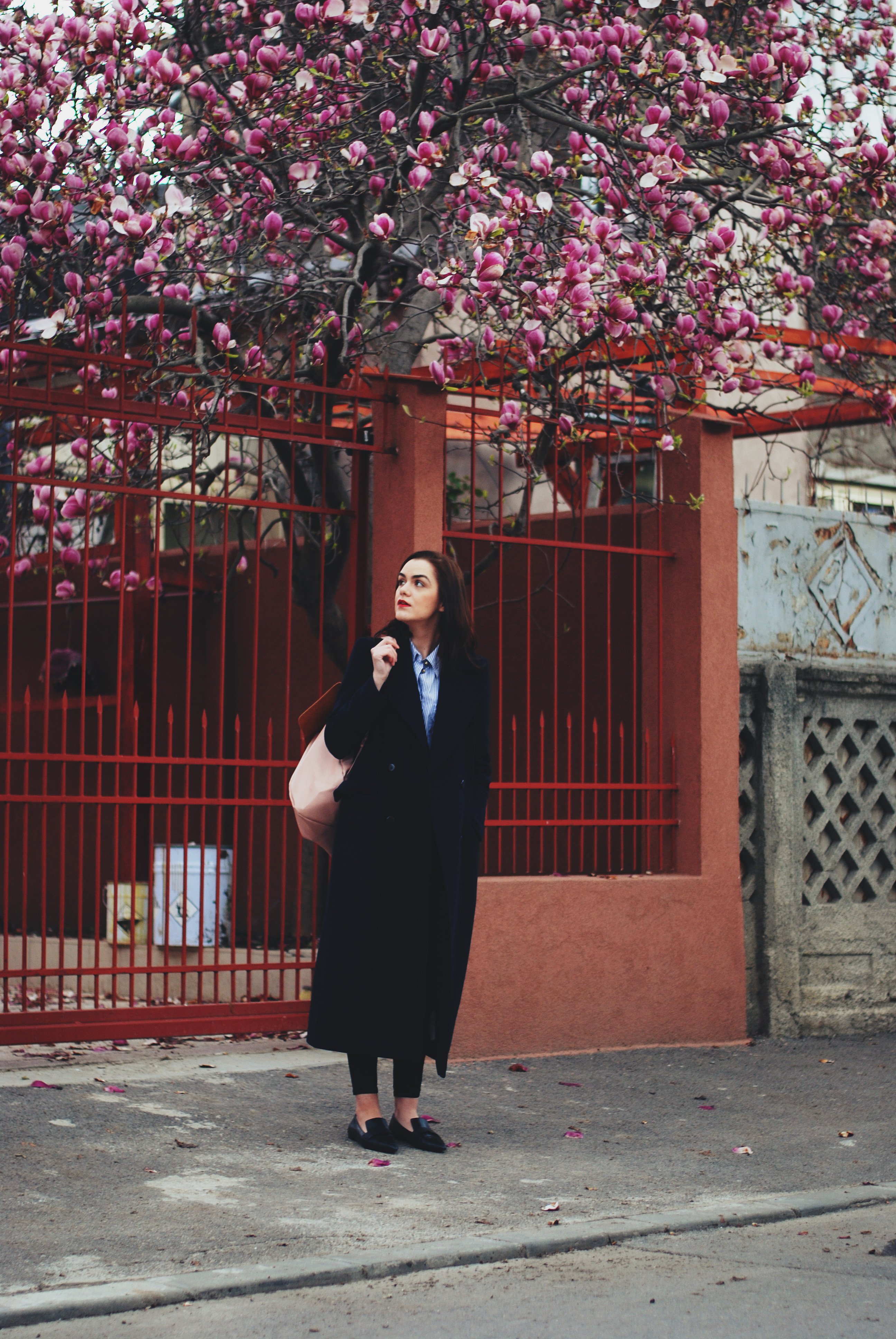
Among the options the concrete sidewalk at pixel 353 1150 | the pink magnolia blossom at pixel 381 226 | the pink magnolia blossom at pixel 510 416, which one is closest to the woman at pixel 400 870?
the concrete sidewalk at pixel 353 1150

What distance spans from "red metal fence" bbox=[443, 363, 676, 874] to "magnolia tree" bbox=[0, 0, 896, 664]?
0.67 ft

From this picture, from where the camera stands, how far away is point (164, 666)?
39.7 ft

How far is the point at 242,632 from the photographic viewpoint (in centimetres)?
1159

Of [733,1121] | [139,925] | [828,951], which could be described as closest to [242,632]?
[139,925]

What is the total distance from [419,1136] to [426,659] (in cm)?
157

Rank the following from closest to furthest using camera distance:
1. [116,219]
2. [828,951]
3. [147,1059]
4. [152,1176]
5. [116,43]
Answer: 1. [152,1176]
2. [147,1059]
3. [116,219]
4. [116,43]
5. [828,951]

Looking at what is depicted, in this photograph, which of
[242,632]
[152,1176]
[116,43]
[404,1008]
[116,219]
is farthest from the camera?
[242,632]

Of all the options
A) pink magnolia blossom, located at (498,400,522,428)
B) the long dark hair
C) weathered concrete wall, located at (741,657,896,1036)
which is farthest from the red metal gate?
weathered concrete wall, located at (741,657,896,1036)

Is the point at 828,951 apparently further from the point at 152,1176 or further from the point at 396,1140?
→ the point at 152,1176

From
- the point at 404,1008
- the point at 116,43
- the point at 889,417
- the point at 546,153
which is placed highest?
the point at 116,43

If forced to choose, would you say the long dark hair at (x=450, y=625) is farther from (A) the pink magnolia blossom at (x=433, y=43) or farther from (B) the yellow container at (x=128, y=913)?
(B) the yellow container at (x=128, y=913)

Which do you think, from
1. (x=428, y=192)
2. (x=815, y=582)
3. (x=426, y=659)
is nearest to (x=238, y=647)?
(x=428, y=192)

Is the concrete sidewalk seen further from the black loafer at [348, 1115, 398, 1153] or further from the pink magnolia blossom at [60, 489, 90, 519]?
the pink magnolia blossom at [60, 489, 90, 519]

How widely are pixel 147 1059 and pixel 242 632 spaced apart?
5.51m
